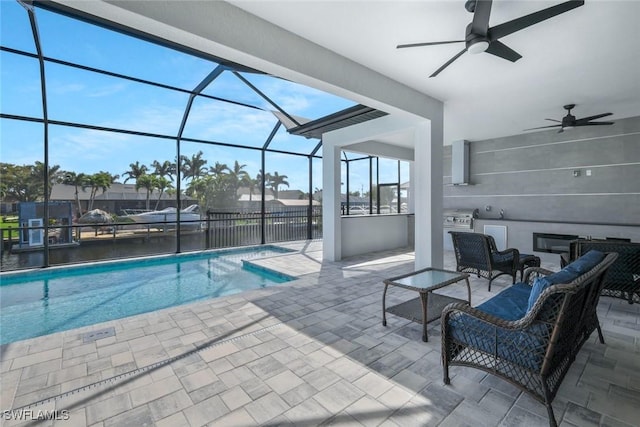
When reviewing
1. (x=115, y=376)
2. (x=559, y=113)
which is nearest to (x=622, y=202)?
(x=559, y=113)

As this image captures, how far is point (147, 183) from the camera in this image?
325 inches

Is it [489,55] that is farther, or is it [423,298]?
[489,55]

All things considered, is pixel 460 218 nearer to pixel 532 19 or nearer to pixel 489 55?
pixel 489 55

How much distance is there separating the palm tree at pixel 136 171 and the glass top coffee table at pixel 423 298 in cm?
786

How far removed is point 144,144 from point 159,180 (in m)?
1.14

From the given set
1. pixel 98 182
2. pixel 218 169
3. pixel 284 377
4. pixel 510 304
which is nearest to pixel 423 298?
pixel 510 304

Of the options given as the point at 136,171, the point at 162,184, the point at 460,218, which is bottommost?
the point at 460,218

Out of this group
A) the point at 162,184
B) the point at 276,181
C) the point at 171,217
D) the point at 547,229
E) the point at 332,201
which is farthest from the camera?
the point at 276,181

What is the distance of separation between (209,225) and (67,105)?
365cm

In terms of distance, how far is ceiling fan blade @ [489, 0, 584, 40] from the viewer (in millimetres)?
2027

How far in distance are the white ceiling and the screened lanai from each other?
4.80ft

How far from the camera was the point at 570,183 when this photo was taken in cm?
614

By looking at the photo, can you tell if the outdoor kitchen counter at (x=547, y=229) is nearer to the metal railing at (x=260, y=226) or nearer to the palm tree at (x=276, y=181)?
the metal railing at (x=260, y=226)

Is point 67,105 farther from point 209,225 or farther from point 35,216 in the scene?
point 209,225
